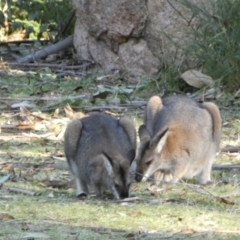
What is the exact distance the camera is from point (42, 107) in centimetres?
1055

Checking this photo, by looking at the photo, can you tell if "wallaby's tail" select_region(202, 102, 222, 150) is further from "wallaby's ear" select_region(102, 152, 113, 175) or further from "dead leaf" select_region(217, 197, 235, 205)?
"wallaby's ear" select_region(102, 152, 113, 175)

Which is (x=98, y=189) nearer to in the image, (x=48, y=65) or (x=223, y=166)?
(x=223, y=166)

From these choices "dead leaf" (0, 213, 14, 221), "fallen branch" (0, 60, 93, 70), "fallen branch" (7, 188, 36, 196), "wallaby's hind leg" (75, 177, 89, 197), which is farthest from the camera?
"fallen branch" (0, 60, 93, 70)

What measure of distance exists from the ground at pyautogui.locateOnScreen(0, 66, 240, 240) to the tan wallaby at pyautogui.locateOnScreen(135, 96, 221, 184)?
0.51ft

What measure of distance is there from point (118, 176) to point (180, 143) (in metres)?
0.97

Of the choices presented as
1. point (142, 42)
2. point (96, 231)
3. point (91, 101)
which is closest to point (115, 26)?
point (142, 42)

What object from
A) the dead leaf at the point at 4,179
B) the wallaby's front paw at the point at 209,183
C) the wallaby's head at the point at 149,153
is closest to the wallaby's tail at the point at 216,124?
the wallaby's front paw at the point at 209,183

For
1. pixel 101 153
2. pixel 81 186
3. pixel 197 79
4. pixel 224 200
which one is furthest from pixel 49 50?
pixel 224 200

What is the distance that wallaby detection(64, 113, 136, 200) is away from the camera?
6449 mm

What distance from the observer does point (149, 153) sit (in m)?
7.05

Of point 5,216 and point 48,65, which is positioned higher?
point 5,216

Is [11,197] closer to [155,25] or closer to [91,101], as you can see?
[91,101]

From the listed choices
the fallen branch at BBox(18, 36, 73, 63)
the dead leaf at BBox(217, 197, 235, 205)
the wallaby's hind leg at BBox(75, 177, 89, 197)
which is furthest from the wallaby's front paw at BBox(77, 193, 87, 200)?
the fallen branch at BBox(18, 36, 73, 63)

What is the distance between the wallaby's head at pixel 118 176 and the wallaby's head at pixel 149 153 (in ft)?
1.68
